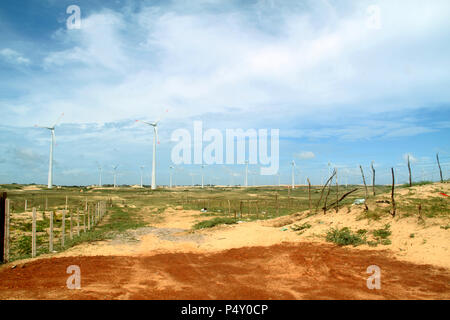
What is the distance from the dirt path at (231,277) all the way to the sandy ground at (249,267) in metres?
0.02

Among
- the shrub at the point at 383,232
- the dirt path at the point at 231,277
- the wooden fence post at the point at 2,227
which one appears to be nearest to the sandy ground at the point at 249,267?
the dirt path at the point at 231,277

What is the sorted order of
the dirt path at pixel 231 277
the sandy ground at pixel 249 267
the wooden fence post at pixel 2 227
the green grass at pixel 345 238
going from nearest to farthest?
the dirt path at pixel 231 277, the sandy ground at pixel 249 267, the wooden fence post at pixel 2 227, the green grass at pixel 345 238

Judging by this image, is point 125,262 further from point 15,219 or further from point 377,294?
point 15,219

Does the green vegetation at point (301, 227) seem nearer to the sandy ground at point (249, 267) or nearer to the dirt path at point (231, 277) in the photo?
the sandy ground at point (249, 267)

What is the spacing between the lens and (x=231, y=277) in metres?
9.79

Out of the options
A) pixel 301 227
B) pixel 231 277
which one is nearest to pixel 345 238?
pixel 301 227

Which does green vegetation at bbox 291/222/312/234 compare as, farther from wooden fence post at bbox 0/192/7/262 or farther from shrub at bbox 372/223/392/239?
wooden fence post at bbox 0/192/7/262

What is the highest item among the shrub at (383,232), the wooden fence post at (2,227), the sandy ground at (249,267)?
the wooden fence post at (2,227)

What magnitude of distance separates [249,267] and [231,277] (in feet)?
5.30

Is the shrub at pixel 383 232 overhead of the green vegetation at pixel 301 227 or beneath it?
overhead

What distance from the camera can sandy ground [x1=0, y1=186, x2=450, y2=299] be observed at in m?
8.05

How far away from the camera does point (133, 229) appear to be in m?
21.8

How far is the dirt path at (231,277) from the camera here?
789cm
